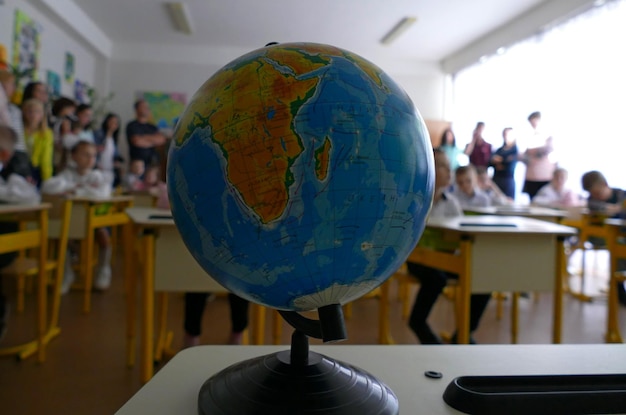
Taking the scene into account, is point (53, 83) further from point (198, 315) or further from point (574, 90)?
point (574, 90)

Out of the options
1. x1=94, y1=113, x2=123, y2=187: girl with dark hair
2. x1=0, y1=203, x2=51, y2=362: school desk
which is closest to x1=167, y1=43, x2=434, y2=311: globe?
x1=0, y1=203, x2=51, y2=362: school desk

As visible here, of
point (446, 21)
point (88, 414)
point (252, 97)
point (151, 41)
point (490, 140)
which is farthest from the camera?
point (151, 41)

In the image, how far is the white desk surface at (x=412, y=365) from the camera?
0.63m

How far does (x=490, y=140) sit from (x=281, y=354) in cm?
782

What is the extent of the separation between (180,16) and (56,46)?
1795 mm

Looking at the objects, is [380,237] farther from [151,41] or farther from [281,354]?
[151,41]

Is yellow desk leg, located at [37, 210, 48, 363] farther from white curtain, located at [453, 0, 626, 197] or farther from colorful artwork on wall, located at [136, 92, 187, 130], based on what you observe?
colorful artwork on wall, located at [136, 92, 187, 130]

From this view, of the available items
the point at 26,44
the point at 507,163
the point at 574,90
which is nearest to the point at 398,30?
the point at 507,163

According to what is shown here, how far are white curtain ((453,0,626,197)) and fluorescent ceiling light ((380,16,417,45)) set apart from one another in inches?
64.3

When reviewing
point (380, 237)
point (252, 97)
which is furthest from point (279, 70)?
point (380, 237)

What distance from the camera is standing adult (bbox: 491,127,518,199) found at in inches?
264

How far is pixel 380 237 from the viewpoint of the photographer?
571 mm

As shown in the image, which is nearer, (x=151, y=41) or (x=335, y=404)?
(x=335, y=404)

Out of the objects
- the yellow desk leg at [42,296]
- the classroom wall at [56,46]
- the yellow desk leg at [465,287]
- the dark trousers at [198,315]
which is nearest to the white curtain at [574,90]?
the yellow desk leg at [465,287]
